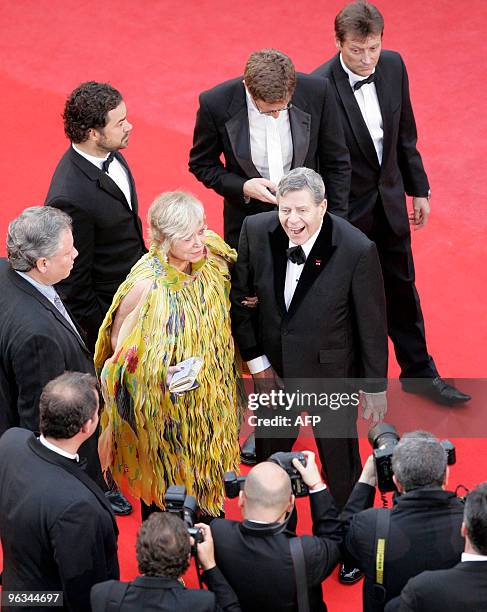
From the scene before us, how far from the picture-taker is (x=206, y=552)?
9.87ft

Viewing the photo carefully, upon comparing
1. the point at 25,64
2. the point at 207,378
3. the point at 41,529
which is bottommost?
the point at 41,529

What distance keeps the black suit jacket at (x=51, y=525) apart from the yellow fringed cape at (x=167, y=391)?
2.24 feet

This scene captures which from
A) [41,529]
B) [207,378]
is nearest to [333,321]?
[207,378]

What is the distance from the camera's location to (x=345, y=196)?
4.64 metres

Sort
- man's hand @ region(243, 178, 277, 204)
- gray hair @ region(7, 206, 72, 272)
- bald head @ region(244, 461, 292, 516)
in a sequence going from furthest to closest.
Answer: man's hand @ region(243, 178, 277, 204) → gray hair @ region(7, 206, 72, 272) → bald head @ region(244, 461, 292, 516)

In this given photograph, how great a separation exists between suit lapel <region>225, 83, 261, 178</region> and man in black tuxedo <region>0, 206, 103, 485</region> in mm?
1020

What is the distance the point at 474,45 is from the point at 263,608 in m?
5.55

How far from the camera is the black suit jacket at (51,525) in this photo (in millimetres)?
3031

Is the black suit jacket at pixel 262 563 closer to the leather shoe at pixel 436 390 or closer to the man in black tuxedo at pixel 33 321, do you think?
the man in black tuxedo at pixel 33 321

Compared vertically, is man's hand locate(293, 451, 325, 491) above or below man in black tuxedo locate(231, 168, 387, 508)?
below

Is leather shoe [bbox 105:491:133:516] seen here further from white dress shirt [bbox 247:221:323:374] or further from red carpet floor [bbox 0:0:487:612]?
red carpet floor [bbox 0:0:487:612]

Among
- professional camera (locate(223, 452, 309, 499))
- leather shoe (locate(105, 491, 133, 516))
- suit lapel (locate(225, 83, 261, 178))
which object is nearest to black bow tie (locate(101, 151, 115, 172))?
suit lapel (locate(225, 83, 261, 178))

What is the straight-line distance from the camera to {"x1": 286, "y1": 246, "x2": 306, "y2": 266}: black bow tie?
390cm

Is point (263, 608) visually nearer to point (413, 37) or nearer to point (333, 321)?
point (333, 321)
